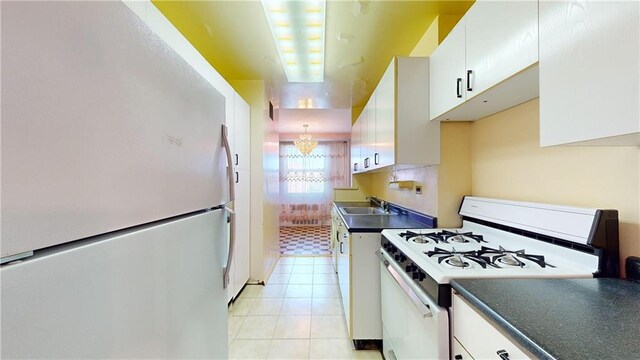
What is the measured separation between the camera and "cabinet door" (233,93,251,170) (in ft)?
8.59

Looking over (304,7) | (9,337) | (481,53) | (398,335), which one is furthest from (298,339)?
(304,7)

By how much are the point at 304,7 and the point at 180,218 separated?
62.0 inches

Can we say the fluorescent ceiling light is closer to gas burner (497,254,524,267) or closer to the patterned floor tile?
gas burner (497,254,524,267)

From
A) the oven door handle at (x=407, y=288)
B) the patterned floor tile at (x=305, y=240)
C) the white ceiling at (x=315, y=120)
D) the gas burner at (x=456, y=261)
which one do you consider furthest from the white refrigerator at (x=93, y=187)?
the white ceiling at (x=315, y=120)

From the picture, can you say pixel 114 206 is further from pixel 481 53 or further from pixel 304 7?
pixel 304 7

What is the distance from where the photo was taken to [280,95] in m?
3.63

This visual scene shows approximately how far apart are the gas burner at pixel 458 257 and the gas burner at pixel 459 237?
0.74 ft

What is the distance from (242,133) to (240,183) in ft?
1.78

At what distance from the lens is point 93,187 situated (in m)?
0.48

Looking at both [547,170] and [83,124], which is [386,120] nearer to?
[547,170]

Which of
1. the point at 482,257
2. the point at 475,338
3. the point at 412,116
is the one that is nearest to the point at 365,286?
the point at 482,257

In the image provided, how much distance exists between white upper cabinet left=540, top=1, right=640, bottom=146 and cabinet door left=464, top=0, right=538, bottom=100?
54 mm

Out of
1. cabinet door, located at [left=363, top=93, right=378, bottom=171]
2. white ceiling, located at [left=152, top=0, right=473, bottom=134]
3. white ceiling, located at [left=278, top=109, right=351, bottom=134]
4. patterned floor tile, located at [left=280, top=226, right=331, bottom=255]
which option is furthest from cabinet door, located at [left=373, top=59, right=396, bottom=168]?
patterned floor tile, located at [left=280, top=226, right=331, bottom=255]

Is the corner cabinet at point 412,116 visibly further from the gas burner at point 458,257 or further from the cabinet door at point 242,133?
the cabinet door at point 242,133
